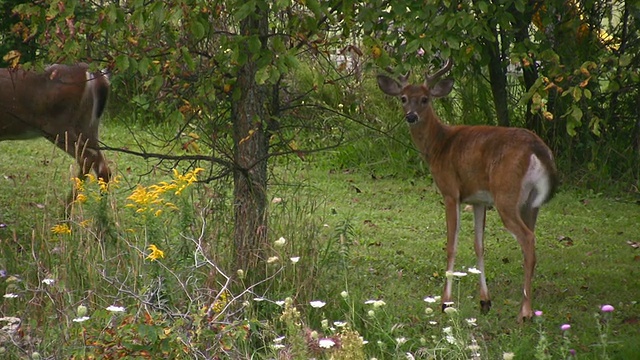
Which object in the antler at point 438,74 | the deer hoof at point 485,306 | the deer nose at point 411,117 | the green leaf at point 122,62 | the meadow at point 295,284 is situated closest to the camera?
the meadow at point 295,284


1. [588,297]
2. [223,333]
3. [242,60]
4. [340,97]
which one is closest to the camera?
[223,333]

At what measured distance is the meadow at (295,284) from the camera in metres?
5.49

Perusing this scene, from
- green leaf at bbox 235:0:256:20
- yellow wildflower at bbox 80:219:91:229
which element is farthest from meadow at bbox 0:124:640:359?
green leaf at bbox 235:0:256:20

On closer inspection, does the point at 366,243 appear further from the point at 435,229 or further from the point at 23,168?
the point at 23,168

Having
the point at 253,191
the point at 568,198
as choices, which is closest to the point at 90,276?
the point at 253,191

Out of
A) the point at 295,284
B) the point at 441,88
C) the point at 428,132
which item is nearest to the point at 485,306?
the point at 295,284

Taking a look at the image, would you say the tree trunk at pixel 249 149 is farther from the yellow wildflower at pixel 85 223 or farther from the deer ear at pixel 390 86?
the deer ear at pixel 390 86

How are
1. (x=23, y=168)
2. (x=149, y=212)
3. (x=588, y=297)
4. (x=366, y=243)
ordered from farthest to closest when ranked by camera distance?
(x=23, y=168)
(x=366, y=243)
(x=588, y=297)
(x=149, y=212)

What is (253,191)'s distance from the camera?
750 cm

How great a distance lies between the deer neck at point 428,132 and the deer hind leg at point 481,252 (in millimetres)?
712

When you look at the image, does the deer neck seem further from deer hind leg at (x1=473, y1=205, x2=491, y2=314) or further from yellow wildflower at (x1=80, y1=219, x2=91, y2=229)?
yellow wildflower at (x1=80, y1=219, x2=91, y2=229)

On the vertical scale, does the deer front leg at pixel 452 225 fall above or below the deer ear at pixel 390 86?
below

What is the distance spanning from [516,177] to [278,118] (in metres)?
1.64

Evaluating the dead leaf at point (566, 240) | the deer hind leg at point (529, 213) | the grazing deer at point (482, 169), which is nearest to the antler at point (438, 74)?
the grazing deer at point (482, 169)
